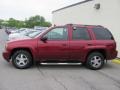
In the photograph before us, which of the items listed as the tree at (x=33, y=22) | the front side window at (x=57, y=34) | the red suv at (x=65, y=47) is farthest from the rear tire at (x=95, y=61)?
the tree at (x=33, y=22)

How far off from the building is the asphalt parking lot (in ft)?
13.3

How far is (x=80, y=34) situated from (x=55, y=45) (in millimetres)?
1183

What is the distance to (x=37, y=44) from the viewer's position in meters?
10.2

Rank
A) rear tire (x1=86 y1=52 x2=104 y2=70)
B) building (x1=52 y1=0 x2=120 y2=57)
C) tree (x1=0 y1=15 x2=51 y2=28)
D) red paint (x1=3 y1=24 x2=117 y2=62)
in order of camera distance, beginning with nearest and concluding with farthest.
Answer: red paint (x1=3 y1=24 x2=117 y2=62) → rear tire (x1=86 y1=52 x2=104 y2=70) → building (x1=52 y1=0 x2=120 y2=57) → tree (x1=0 y1=15 x2=51 y2=28)

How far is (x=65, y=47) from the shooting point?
10.3m

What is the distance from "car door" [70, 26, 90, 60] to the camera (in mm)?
10406

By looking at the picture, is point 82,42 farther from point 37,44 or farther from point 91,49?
point 37,44

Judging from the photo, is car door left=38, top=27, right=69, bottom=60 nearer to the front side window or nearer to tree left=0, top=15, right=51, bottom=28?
the front side window

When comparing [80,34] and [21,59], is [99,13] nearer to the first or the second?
[80,34]

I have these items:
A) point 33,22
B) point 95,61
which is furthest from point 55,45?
point 33,22

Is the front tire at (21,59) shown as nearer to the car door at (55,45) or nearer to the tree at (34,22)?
the car door at (55,45)

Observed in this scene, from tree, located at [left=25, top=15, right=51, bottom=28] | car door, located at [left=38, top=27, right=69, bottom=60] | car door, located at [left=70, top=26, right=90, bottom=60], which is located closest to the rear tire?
car door, located at [left=70, top=26, right=90, bottom=60]

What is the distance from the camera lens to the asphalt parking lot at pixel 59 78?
7.58 m

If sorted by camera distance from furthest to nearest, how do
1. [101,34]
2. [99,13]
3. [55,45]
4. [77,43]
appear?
[99,13] < [101,34] < [77,43] < [55,45]
